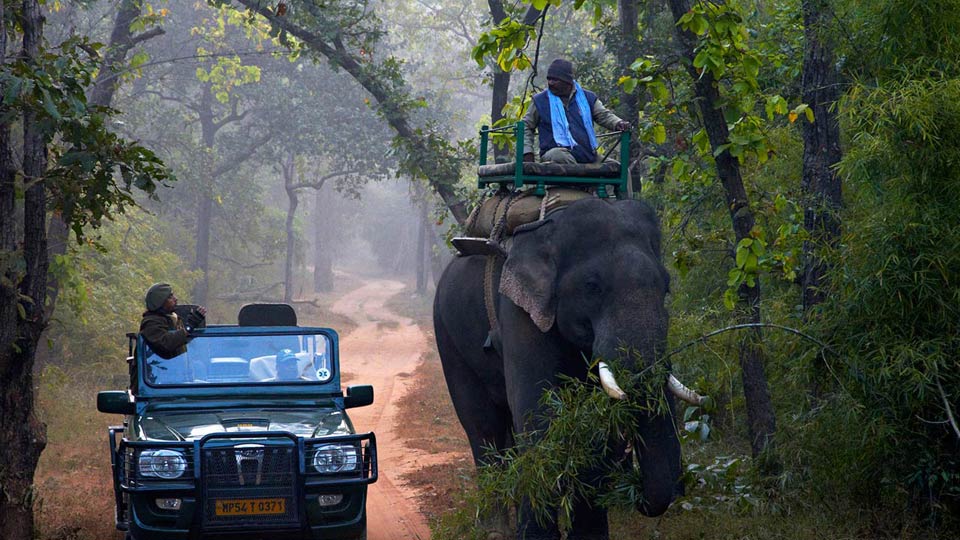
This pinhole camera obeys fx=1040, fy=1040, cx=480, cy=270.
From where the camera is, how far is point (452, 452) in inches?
536

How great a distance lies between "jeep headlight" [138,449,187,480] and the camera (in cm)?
661

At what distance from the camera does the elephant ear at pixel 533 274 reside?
251 inches

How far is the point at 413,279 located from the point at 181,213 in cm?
3284

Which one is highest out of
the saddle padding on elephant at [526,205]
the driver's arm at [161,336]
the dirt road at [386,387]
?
the saddle padding on elephant at [526,205]

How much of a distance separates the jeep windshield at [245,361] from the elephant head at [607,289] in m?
2.18

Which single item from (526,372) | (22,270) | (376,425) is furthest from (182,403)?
(376,425)

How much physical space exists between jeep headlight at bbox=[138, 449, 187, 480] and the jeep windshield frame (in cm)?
112

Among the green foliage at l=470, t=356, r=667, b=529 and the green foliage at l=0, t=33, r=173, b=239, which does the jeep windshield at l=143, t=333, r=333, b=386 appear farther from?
the green foliage at l=470, t=356, r=667, b=529

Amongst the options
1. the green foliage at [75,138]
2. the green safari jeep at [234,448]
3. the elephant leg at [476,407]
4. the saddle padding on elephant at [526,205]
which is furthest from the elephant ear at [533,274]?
the green foliage at [75,138]

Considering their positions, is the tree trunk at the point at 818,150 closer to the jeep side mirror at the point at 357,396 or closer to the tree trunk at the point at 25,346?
the jeep side mirror at the point at 357,396

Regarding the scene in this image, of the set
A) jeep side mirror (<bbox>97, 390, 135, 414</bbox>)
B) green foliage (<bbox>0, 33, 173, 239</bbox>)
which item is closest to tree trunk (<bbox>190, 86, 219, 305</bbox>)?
green foliage (<bbox>0, 33, 173, 239</bbox>)

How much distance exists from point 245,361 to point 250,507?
1.70 metres

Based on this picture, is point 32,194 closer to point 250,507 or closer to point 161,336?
point 161,336

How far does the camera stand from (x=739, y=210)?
7.64m
